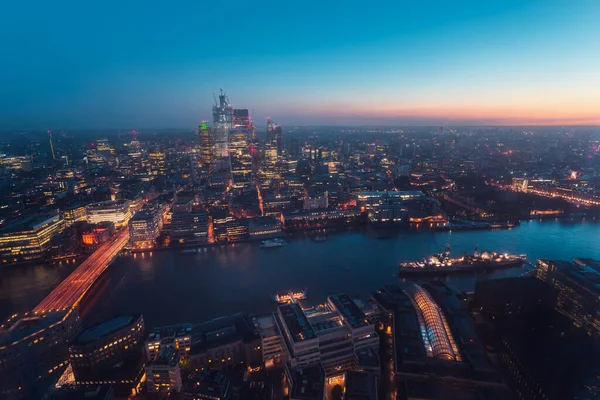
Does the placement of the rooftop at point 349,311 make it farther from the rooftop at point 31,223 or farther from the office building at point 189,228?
the rooftop at point 31,223

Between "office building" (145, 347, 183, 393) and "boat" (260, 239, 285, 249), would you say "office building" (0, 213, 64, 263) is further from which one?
"office building" (145, 347, 183, 393)

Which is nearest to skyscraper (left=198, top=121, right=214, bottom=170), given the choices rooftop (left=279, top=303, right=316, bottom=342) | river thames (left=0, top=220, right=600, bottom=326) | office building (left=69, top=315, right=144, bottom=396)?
river thames (left=0, top=220, right=600, bottom=326)


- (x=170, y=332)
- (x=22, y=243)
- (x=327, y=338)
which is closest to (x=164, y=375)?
(x=170, y=332)

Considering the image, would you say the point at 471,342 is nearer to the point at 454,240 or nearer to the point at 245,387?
the point at 245,387

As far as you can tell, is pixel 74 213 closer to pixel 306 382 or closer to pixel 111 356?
pixel 111 356

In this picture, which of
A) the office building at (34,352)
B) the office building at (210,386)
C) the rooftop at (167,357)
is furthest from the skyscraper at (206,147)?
the office building at (210,386)
